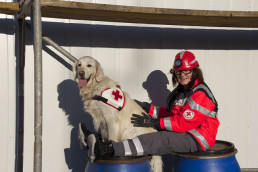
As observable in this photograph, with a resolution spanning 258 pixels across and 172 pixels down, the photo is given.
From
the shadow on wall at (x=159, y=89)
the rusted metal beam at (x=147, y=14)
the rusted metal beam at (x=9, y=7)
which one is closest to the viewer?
the rusted metal beam at (x=147, y=14)

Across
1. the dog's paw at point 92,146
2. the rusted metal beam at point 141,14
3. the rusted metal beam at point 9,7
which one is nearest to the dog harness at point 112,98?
the dog's paw at point 92,146

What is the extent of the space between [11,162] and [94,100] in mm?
1334

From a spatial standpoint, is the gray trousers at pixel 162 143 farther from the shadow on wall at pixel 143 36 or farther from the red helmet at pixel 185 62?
the shadow on wall at pixel 143 36

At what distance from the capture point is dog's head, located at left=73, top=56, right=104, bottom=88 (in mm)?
3711

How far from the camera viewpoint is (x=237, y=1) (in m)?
4.59

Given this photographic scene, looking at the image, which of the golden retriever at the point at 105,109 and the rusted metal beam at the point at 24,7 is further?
the golden retriever at the point at 105,109

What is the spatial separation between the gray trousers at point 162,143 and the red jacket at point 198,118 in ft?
0.27

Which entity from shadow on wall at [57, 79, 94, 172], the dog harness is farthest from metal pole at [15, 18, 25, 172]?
the dog harness

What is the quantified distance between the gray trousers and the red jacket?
8cm

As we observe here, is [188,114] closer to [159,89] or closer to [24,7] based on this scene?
[159,89]

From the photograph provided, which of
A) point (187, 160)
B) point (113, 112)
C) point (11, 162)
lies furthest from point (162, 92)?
point (11, 162)

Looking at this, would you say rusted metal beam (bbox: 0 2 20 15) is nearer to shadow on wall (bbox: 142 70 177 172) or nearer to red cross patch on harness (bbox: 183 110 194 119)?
shadow on wall (bbox: 142 70 177 172)

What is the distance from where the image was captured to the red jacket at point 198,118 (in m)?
3.20

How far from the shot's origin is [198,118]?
3207mm
